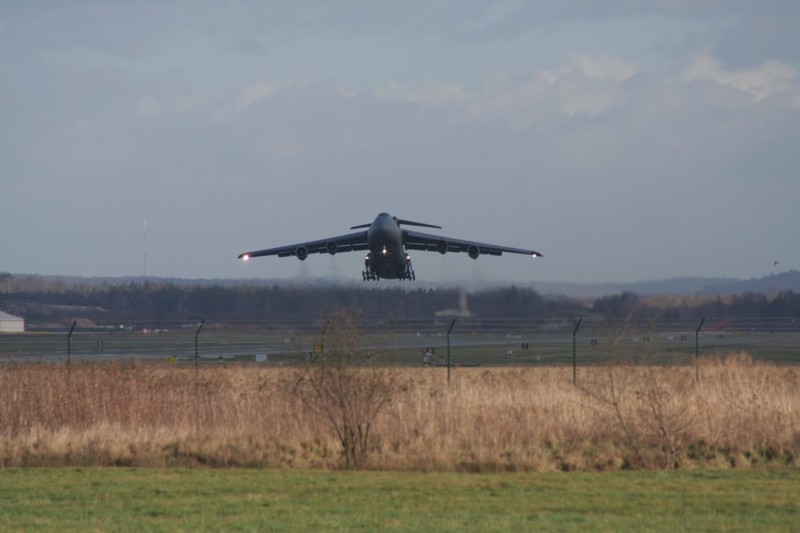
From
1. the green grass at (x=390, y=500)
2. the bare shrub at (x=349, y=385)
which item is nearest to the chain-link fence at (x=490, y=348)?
the bare shrub at (x=349, y=385)

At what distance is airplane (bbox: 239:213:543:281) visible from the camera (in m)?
40.0

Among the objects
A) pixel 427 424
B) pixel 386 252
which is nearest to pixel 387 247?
pixel 386 252

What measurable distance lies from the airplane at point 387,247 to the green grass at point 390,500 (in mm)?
27535

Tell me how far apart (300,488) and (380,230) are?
2852 cm

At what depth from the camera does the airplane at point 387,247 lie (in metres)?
40.0

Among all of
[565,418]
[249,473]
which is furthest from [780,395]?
[249,473]

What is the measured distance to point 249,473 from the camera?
12500 millimetres

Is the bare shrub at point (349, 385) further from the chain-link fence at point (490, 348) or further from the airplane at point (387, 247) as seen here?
the airplane at point (387, 247)

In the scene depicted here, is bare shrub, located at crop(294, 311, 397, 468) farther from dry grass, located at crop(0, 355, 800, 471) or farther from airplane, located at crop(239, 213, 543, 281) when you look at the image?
airplane, located at crop(239, 213, 543, 281)

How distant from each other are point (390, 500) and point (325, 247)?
117 feet

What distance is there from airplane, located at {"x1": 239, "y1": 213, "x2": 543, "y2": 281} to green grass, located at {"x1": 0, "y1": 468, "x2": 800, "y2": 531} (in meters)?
27.5

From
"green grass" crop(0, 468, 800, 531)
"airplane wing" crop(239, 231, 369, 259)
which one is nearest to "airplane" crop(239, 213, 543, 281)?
"airplane wing" crop(239, 231, 369, 259)

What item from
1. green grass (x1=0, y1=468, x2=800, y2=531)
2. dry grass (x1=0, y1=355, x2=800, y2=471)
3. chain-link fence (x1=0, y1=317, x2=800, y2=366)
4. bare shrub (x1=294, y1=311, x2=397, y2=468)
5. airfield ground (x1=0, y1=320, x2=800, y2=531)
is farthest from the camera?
chain-link fence (x1=0, y1=317, x2=800, y2=366)

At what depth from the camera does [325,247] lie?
45969 millimetres
